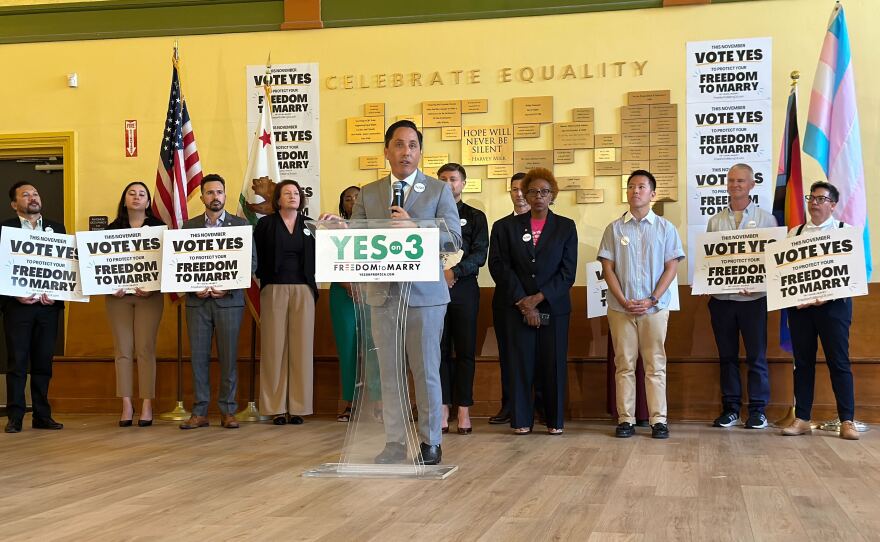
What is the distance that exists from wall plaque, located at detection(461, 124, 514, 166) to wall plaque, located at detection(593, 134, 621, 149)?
638mm

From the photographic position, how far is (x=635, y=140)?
685cm

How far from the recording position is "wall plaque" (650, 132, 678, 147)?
679 centimetres

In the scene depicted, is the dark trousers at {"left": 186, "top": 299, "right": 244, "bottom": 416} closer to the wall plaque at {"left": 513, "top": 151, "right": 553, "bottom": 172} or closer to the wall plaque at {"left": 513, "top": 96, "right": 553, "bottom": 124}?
the wall plaque at {"left": 513, "top": 151, "right": 553, "bottom": 172}

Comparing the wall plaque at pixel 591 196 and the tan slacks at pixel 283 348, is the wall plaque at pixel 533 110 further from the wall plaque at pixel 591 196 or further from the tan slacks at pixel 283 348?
the tan slacks at pixel 283 348

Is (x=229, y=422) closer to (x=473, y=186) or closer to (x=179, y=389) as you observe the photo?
(x=179, y=389)

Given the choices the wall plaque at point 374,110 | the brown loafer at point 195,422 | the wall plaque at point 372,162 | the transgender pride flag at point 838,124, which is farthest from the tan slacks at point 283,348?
the transgender pride flag at point 838,124

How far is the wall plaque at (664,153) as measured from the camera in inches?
267

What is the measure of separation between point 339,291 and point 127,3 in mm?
3118

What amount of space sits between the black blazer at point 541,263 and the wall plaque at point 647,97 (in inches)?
57.0

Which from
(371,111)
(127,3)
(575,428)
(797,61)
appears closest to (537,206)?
(575,428)

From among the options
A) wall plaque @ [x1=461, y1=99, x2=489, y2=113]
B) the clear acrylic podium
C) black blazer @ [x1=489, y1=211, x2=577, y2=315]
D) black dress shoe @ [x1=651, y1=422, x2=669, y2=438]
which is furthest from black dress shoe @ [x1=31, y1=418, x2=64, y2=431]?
black dress shoe @ [x1=651, y1=422, x2=669, y2=438]

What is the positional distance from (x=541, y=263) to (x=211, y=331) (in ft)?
7.55

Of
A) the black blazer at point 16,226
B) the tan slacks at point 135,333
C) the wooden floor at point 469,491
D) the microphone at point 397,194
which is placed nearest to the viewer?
the wooden floor at point 469,491

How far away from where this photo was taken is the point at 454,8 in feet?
23.4
